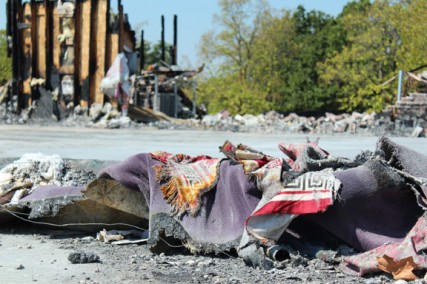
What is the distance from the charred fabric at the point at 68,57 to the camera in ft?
74.1

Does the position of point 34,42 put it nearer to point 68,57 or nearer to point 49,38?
point 49,38

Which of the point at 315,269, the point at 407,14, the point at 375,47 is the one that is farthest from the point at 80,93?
the point at 315,269

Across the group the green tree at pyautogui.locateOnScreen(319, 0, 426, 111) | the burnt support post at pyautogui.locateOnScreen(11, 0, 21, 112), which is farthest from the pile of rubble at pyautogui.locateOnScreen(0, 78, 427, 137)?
the green tree at pyautogui.locateOnScreen(319, 0, 426, 111)

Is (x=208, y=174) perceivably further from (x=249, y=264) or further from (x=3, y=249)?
(x=3, y=249)

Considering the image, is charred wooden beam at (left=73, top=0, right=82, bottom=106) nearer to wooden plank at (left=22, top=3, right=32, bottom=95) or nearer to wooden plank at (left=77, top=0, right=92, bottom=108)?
wooden plank at (left=77, top=0, right=92, bottom=108)

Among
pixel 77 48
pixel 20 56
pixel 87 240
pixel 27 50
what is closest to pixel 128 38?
pixel 77 48

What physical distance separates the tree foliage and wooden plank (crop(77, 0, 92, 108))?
16.1 m

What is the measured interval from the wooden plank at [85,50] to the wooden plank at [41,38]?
4.77ft

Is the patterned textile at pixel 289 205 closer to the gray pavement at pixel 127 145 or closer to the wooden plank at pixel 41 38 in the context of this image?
the gray pavement at pixel 127 145

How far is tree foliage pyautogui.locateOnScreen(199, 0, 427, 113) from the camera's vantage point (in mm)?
35906

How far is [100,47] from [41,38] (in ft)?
7.61

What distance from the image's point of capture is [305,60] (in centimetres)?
4453

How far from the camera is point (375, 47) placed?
3631cm

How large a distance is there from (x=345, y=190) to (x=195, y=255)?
0.95 m
